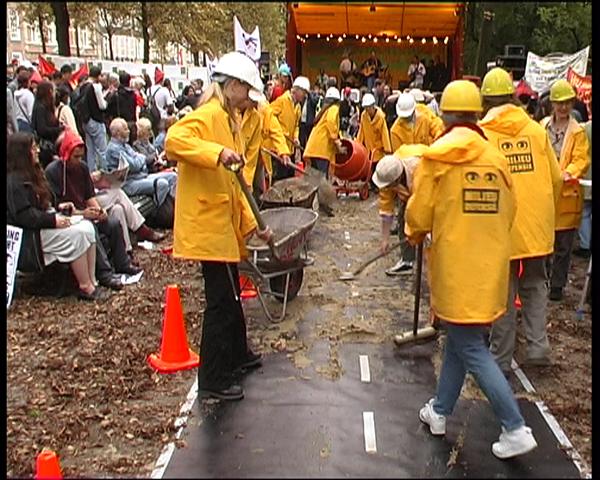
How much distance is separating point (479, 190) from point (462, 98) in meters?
0.51

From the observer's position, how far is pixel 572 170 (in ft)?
20.5

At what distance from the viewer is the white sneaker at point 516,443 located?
3754 millimetres

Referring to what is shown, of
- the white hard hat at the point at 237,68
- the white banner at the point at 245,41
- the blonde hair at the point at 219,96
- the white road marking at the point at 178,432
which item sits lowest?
the white road marking at the point at 178,432

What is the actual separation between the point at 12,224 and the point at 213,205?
2882 mm

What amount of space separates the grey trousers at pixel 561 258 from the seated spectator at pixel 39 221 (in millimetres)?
4139

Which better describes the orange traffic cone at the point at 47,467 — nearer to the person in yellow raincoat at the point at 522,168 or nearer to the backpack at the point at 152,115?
the person in yellow raincoat at the point at 522,168

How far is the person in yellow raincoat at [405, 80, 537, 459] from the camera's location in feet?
12.4

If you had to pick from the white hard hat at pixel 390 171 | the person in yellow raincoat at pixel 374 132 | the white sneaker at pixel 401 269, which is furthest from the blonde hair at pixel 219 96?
the person in yellow raincoat at pixel 374 132

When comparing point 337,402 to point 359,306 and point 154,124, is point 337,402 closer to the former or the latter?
point 359,306

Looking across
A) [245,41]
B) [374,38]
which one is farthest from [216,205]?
[374,38]

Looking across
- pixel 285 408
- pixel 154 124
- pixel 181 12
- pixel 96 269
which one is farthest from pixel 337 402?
pixel 181 12

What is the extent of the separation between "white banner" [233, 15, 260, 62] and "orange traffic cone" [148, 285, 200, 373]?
847 centimetres

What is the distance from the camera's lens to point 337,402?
4680mm

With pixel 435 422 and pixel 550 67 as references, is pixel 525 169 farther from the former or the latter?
pixel 550 67
